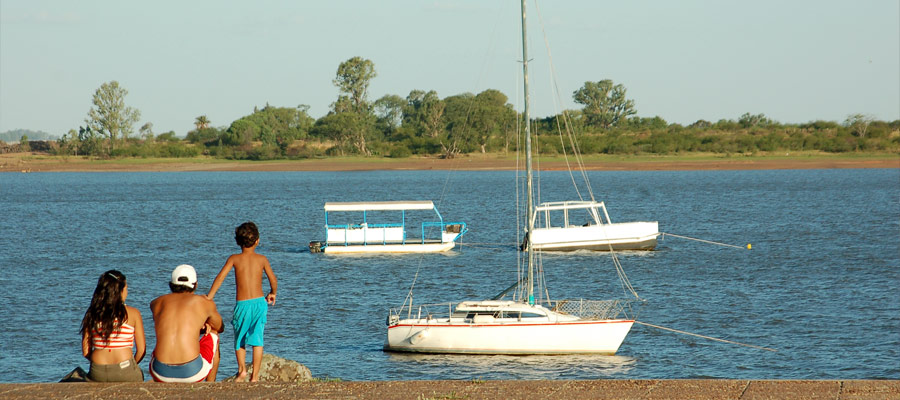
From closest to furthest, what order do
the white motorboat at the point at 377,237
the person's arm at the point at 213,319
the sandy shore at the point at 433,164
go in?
the person's arm at the point at 213,319 < the white motorboat at the point at 377,237 < the sandy shore at the point at 433,164

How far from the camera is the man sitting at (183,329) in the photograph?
1034cm

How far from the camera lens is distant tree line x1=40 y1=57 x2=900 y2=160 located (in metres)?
155

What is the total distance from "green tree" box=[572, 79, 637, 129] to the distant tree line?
196 mm

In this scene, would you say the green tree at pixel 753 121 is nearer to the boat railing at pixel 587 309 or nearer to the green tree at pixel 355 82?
the green tree at pixel 355 82

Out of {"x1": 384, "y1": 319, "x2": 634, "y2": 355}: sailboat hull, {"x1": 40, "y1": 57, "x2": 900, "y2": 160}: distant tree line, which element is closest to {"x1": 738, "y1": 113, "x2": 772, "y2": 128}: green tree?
{"x1": 40, "y1": 57, "x2": 900, "y2": 160}: distant tree line

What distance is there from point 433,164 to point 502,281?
118 metres

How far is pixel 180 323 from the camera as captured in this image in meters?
10.3

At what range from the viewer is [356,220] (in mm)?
76750

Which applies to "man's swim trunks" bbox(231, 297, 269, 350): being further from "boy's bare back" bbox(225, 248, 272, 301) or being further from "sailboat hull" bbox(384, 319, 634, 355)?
"sailboat hull" bbox(384, 319, 634, 355)

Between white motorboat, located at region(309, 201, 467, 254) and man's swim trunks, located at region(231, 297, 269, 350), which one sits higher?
man's swim trunks, located at region(231, 297, 269, 350)

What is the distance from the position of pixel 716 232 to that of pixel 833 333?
33.6 meters

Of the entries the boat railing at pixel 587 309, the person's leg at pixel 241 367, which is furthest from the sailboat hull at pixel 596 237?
the person's leg at pixel 241 367

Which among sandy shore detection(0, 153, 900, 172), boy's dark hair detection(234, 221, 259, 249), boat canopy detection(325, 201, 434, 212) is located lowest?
sandy shore detection(0, 153, 900, 172)

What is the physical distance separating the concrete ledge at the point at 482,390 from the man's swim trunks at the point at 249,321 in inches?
33.8
